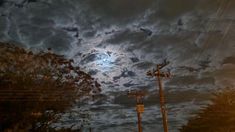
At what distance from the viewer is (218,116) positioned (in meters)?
51.8

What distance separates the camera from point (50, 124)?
1736 inches

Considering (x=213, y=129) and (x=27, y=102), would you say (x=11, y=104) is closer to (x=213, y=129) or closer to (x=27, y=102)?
(x=27, y=102)

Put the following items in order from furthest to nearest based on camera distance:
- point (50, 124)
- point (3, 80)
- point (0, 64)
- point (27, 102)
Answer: point (50, 124) < point (27, 102) < point (3, 80) < point (0, 64)

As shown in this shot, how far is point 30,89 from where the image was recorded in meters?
38.0

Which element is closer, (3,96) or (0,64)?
(0,64)

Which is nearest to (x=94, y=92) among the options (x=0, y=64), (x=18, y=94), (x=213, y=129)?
(x=18, y=94)

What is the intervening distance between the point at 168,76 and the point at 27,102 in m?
14.5

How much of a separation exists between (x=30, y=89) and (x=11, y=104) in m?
2.96

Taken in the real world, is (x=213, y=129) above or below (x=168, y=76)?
below

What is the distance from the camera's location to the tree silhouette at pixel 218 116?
5038cm

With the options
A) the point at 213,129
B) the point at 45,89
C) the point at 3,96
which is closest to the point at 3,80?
the point at 3,96

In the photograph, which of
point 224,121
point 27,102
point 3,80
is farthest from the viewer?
point 224,121

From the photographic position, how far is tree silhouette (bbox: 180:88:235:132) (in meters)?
50.4

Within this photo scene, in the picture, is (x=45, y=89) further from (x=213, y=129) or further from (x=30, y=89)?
(x=213, y=129)
